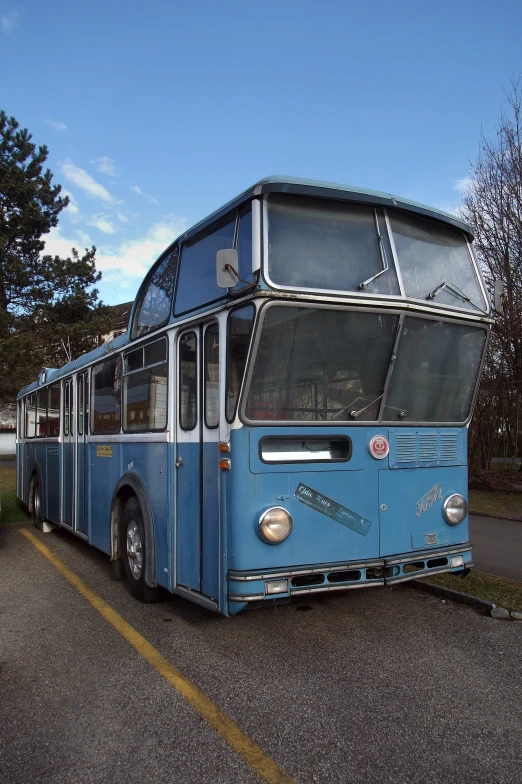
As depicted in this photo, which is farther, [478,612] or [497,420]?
[497,420]

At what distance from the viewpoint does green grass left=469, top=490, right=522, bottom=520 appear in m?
13.0

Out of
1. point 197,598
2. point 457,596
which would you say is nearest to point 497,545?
point 457,596

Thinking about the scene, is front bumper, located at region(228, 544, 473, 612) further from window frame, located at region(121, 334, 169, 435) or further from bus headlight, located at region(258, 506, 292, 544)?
window frame, located at region(121, 334, 169, 435)

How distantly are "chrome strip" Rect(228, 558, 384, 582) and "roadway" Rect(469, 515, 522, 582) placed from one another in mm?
3385

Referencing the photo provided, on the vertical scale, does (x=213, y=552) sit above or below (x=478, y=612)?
above

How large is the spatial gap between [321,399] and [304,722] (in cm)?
218

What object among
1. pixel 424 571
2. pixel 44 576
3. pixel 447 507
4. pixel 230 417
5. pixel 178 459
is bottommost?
pixel 44 576

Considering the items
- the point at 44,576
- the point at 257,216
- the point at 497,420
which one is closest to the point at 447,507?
the point at 257,216

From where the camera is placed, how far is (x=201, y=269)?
502 cm

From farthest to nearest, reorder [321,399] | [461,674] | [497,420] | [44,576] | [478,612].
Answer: [497,420] → [44,576] → [478,612] → [321,399] → [461,674]

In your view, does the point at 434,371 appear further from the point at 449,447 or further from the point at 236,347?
the point at 236,347

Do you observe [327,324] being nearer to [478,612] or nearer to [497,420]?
[478,612]

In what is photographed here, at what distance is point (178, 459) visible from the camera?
5.14 metres

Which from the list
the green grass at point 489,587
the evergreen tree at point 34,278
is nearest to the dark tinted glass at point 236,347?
the green grass at point 489,587
